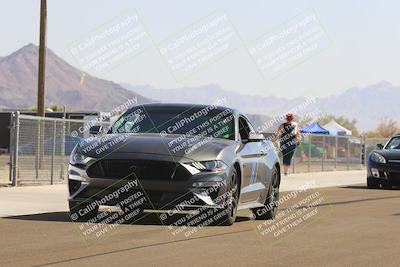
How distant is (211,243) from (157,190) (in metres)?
1.68

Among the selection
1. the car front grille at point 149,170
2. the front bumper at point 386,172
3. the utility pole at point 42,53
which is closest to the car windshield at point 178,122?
the car front grille at point 149,170

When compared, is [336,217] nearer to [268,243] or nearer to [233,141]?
[233,141]

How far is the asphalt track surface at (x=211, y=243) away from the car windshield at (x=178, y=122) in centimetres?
123

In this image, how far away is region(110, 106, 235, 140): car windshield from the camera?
1342cm

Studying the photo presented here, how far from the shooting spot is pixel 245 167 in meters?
13.4

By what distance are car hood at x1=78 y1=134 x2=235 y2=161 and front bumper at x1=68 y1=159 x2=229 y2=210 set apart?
0.26m

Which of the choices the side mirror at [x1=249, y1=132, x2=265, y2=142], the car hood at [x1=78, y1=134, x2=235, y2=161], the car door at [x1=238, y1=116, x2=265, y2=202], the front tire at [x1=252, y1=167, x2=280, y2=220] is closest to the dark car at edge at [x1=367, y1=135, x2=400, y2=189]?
the front tire at [x1=252, y1=167, x2=280, y2=220]

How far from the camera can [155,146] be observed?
12.3m

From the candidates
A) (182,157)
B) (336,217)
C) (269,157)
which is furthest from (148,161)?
(336,217)

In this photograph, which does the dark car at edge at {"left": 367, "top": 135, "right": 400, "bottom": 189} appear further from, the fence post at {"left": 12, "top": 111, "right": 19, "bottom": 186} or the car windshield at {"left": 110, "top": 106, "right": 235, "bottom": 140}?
the car windshield at {"left": 110, "top": 106, "right": 235, "bottom": 140}

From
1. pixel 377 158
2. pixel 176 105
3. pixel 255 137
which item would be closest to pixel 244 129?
pixel 255 137

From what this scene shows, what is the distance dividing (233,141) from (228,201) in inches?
44.7

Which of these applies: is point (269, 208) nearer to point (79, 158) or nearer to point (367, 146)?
point (79, 158)

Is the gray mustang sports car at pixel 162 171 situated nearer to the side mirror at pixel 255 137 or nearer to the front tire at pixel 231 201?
the front tire at pixel 231 201
